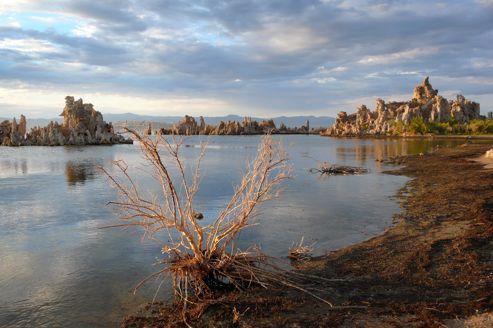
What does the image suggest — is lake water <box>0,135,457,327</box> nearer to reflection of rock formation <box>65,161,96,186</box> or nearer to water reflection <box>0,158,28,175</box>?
reflection of rock formation <box>65,161,96,186</box>

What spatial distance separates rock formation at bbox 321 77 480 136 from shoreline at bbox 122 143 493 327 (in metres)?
126

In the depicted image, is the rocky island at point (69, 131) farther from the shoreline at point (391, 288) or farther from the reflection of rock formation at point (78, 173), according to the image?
the shoreline at point (391, 288)

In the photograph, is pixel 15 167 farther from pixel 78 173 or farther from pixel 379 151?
pixel 379 151

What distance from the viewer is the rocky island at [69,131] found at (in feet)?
274

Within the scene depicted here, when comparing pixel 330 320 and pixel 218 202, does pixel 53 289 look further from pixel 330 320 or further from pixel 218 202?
pixel 218 202

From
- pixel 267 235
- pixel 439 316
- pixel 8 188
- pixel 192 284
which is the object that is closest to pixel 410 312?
pixel 439 316

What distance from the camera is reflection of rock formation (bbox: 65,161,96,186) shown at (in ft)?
104

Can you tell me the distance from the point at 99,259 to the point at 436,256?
945cm

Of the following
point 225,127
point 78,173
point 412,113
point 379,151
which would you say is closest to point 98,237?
point 78,173

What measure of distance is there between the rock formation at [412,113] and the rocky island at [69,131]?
85816mm

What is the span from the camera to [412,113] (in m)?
137

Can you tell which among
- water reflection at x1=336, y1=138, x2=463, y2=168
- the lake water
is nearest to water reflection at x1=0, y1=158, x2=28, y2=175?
the lake water

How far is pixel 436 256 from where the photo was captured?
11.2 meters

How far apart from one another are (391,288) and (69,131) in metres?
90.1
